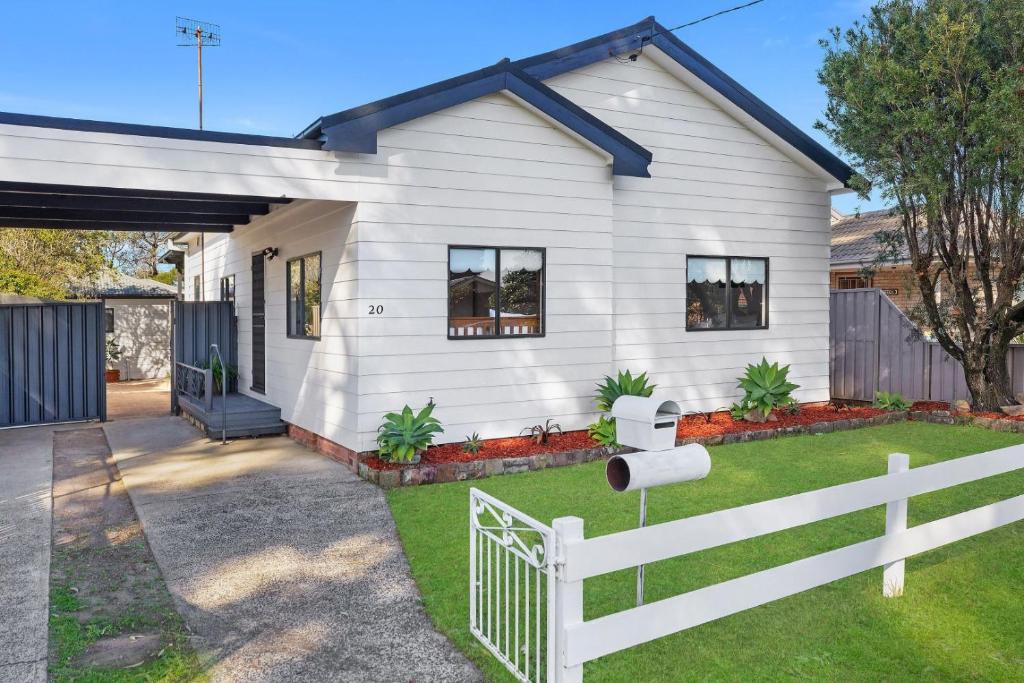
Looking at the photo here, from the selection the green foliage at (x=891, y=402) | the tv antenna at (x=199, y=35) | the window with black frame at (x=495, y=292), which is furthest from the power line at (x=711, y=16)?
the tv antenna at (x=199, y=35)

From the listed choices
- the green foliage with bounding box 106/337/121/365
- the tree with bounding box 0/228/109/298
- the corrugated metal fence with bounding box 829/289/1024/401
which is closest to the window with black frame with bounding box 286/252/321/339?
the corrugated metal fence with bounding box 829/289/1024/401

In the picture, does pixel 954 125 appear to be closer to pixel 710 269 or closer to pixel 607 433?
pixel 710 269

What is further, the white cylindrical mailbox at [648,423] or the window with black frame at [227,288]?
the window with black frame at [227,288]

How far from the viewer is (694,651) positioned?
3.78 m

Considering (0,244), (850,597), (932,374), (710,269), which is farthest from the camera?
(0,244)

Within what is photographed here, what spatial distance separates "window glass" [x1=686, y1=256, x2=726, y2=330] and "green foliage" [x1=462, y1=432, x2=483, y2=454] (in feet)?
12.5

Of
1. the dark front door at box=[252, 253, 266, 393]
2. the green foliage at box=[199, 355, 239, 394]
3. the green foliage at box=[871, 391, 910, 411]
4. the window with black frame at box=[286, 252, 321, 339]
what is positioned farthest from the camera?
the green foliage at box=[199, 355, 239, 394]

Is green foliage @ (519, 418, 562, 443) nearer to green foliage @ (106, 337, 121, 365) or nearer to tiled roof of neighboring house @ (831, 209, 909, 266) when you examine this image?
tiled roof of neighboring house @ (831, 209, 909, 266)

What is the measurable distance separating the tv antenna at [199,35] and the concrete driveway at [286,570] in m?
22.6

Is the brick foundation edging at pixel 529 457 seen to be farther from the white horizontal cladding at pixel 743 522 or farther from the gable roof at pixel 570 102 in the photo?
the white horizontal cladding at pixel 743 522

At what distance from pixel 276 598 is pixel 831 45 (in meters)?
10.7

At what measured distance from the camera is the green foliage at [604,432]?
859 cm

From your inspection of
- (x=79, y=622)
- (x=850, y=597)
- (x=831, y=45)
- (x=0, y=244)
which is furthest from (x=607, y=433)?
(x=0, y=244)

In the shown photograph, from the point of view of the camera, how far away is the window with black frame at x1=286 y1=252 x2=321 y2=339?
→ 897 cm
